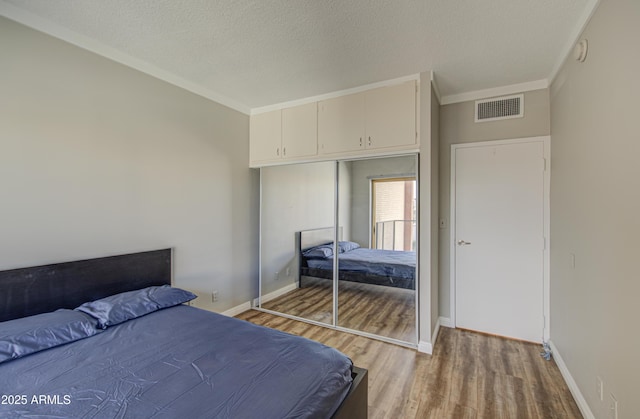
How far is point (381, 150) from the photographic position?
2797mm

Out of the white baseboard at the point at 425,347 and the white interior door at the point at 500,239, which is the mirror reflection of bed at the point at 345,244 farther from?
the white interior door at the point at 500,239

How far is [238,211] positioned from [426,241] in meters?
2.27

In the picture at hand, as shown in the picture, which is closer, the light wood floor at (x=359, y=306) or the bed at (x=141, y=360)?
the bed at (x=141, y=360)

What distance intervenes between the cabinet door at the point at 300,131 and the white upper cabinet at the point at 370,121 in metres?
0.08

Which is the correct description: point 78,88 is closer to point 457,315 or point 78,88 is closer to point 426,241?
point 426,241

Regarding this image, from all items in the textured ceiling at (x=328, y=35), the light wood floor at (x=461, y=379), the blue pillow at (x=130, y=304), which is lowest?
the light wood floor at (x=461, y=379)

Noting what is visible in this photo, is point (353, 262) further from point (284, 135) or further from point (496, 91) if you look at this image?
point (496, 91)

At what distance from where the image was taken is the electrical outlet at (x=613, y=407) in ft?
4.63

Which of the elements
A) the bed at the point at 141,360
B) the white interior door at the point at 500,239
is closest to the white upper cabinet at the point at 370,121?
→ the white interior door at the point at 500,239

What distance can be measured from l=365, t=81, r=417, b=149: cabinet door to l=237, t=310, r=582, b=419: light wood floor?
2.03 metres

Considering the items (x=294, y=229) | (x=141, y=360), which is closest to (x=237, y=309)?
(x=294, y=229)

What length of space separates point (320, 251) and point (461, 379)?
6.02 ft

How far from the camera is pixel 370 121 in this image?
9.37 ft

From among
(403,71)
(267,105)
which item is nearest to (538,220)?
(403,71)
